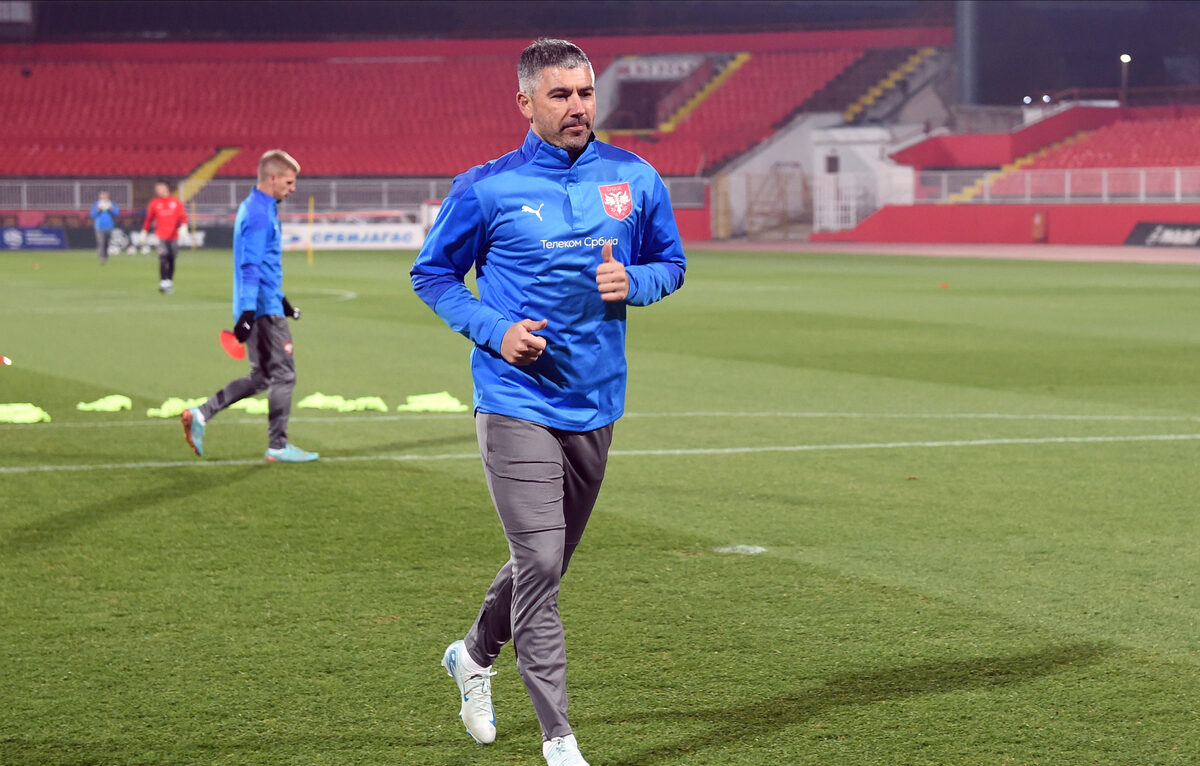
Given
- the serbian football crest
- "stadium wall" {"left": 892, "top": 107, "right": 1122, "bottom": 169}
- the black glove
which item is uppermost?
"stadium wall" {"left": 892, "top": 107, "right": 1122, "bottom": 169}

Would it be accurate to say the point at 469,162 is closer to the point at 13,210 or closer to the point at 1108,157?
the point at 13,210

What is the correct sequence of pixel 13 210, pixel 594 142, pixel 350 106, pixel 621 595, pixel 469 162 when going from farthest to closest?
pixel 350 106 < pixel 469 162 < pixel 13 210 < pixel 621 595 < pixel 594 142

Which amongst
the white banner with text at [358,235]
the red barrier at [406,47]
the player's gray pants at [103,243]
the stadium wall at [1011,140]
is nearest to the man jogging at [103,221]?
the player's gray pants at [103,243]

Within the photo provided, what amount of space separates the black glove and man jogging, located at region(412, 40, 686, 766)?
5.18m

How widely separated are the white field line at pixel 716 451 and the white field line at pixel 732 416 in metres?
0.89

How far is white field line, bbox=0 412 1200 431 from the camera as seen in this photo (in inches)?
451

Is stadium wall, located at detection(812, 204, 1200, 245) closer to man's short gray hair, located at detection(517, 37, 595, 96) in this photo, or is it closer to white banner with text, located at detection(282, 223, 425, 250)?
white banner with text, located at detection(282, 223, 425, 250)

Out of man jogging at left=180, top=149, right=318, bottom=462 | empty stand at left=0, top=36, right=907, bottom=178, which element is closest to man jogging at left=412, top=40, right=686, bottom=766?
man jogging at left=180, top=149, right=318, bottom=462

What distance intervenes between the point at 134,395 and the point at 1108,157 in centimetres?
3890

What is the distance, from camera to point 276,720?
4.80 metres

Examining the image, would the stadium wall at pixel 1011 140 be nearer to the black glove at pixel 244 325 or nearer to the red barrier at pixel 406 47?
the red barrier at pixel 406 47

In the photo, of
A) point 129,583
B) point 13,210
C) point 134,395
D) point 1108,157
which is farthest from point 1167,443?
point 13,210

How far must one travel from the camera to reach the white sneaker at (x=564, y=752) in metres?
4.21

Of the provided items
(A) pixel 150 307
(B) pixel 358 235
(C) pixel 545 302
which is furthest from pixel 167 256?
(C) pixel 545 302
